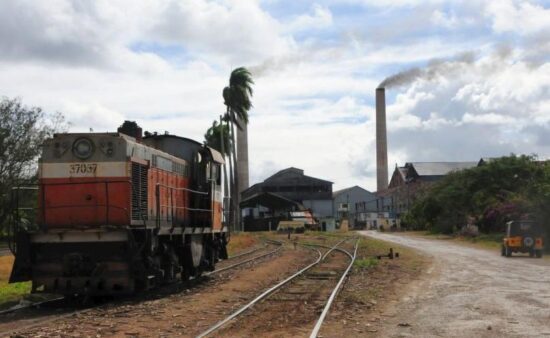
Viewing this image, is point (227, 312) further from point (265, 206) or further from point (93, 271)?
point (265, 206)

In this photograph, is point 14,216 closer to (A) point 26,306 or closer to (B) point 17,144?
(A) point 26,306

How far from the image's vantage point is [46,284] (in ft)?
40.9

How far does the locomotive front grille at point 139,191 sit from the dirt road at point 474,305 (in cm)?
546

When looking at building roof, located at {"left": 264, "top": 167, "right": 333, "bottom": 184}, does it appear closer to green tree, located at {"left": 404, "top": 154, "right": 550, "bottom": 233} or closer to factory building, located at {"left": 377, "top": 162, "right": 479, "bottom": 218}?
factory building, located at {"left": 377, "top": 162, "right": 479, "bottom": 218}

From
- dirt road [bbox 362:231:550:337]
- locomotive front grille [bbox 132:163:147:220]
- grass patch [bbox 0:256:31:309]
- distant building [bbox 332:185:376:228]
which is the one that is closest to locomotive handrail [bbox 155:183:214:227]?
locomotive front grille [bbox 132:163:147:220]

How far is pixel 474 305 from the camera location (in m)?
12.4

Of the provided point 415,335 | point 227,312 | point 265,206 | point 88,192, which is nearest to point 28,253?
point 88,192

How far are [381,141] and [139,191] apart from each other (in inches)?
3105

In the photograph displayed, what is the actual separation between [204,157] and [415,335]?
9.39 m

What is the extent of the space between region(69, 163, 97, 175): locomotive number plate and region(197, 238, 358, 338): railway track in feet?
13.8

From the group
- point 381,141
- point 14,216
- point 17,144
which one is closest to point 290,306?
point 14,216

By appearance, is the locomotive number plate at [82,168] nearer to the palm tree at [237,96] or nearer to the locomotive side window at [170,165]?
the locomotive side window at [170,165]

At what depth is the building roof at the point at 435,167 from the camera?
111 m

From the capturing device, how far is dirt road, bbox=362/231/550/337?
9625 millimetres
